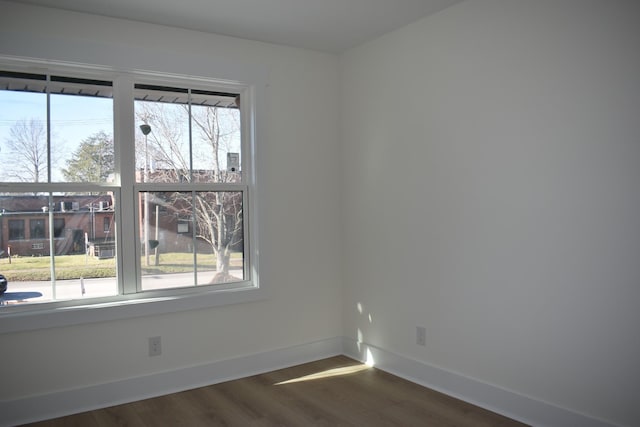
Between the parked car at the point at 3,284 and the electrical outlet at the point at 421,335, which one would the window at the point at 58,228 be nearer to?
the parked car at the point at 3,284

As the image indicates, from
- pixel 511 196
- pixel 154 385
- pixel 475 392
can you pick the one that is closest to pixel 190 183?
pixel 154 385

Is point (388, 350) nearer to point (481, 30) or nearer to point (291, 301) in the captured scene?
point (291, 301)

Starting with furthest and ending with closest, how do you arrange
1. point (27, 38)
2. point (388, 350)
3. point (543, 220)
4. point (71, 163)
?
1. point (388, 350)
2. point (71, 163)
3. point (27, 38)
4. point (543, 220)

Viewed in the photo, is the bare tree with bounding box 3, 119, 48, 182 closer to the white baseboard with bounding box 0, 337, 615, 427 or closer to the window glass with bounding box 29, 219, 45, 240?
the window glass with bounding box 29, 219, 45, 240

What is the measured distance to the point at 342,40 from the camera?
4094 mm

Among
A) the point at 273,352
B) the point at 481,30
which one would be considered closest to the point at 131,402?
the point at 273,352

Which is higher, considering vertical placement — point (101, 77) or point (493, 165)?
point (101, 77)

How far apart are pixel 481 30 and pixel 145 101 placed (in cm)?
238

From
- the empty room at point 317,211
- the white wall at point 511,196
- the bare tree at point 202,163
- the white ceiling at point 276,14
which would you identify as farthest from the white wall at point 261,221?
the white wall at point 511,196

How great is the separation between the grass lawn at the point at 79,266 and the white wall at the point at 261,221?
0.35 m

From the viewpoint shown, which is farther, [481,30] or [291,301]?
[291,301]

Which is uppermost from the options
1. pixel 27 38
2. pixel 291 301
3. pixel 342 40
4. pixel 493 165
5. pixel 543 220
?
pixel 342 40

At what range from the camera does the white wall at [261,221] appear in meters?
3.24

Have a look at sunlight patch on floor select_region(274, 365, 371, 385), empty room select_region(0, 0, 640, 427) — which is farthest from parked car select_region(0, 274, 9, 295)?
sunlight patch on floor select_region(274, 365, 371, 385)
